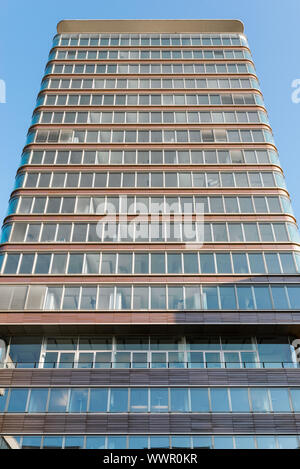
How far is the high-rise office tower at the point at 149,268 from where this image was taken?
2670cm

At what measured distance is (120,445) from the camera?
25.6 m

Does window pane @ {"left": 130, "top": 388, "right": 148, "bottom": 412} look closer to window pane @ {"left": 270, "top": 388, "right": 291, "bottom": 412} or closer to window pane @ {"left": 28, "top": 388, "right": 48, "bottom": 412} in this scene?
window pane @ {"left": 28, "top": 388, "right": 48, "bottom": 412}

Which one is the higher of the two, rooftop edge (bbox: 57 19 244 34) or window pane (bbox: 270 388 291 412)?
rooftop edge (bbox: 57 19 244 34)

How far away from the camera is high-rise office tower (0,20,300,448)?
26703 millimetres

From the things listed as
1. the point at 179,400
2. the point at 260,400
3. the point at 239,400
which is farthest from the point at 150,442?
the point at 260,400

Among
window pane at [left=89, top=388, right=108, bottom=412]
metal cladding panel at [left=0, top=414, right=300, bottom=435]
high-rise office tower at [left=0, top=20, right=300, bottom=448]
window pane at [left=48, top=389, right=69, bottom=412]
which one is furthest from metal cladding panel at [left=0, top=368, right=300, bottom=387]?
metal cladding panel at [left=0, top=414, right=300, bottom=435]

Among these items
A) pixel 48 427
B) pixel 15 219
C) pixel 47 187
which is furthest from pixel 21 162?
pixel 48 427

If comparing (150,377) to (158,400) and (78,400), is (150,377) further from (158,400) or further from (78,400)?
(78,400)

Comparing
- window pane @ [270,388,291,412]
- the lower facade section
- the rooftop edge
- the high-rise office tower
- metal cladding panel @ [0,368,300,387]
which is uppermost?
the rooftop edge

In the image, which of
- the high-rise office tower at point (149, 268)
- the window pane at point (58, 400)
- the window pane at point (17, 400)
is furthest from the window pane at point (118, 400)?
the window pane at point (17, 400)

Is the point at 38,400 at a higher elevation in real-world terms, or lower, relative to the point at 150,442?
higher

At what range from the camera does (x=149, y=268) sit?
32.8 m

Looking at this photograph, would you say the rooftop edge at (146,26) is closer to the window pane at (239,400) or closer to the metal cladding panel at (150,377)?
the metal cladding panel at (150,377)
